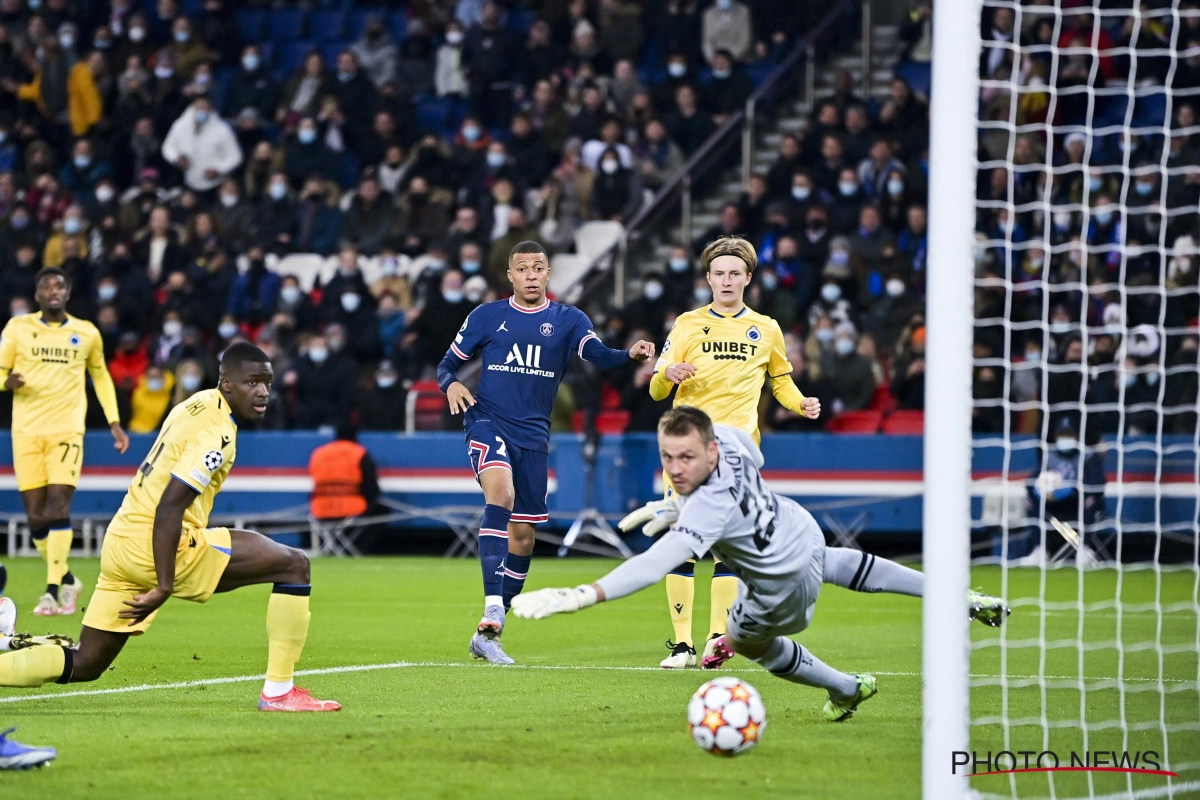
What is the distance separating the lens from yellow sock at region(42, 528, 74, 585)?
12.1 m

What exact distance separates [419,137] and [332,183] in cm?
142

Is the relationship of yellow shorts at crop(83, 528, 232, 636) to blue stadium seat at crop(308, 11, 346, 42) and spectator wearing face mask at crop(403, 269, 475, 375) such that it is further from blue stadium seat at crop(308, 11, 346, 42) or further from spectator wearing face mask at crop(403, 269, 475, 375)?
blue stadium seat at crop(308, 11, 346, 42)

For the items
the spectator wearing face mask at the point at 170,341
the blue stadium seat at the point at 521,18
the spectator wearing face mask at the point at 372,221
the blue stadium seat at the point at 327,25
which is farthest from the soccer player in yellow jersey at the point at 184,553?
the blue stadium seat at the point at 327,25

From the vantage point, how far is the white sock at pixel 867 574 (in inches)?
260

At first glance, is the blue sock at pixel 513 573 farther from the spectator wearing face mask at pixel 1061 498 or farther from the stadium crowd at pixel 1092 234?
the spectator wearing face mask at pixel 1061 498

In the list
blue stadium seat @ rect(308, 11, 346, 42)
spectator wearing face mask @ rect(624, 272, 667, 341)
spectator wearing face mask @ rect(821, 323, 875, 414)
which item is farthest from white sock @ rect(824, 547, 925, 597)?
blue stadium seat @ rect(308, 11, 346, 42)

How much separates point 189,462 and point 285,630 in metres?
0.96

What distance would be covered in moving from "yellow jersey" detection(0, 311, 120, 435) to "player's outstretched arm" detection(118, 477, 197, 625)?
20.2ft

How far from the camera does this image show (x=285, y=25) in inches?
1011

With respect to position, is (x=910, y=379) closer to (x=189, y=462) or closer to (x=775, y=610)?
(x=775, y=610)

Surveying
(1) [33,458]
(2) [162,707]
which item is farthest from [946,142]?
(1) [33,458]

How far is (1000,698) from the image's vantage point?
782 centimetres

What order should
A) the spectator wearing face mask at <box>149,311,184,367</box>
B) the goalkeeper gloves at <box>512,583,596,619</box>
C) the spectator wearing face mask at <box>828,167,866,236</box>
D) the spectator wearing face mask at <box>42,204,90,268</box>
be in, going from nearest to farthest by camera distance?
the goalkeeper gloves at <box>512,583,596,619</box>, the spectator wearing face mask at <box>828,167,866,236</box>, the spectator wearing face mask at <box>149,311,184,367</box>, the spectator wearing face mask at <box>42,204,90,268</box>

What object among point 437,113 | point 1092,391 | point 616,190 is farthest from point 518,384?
point 437,113
